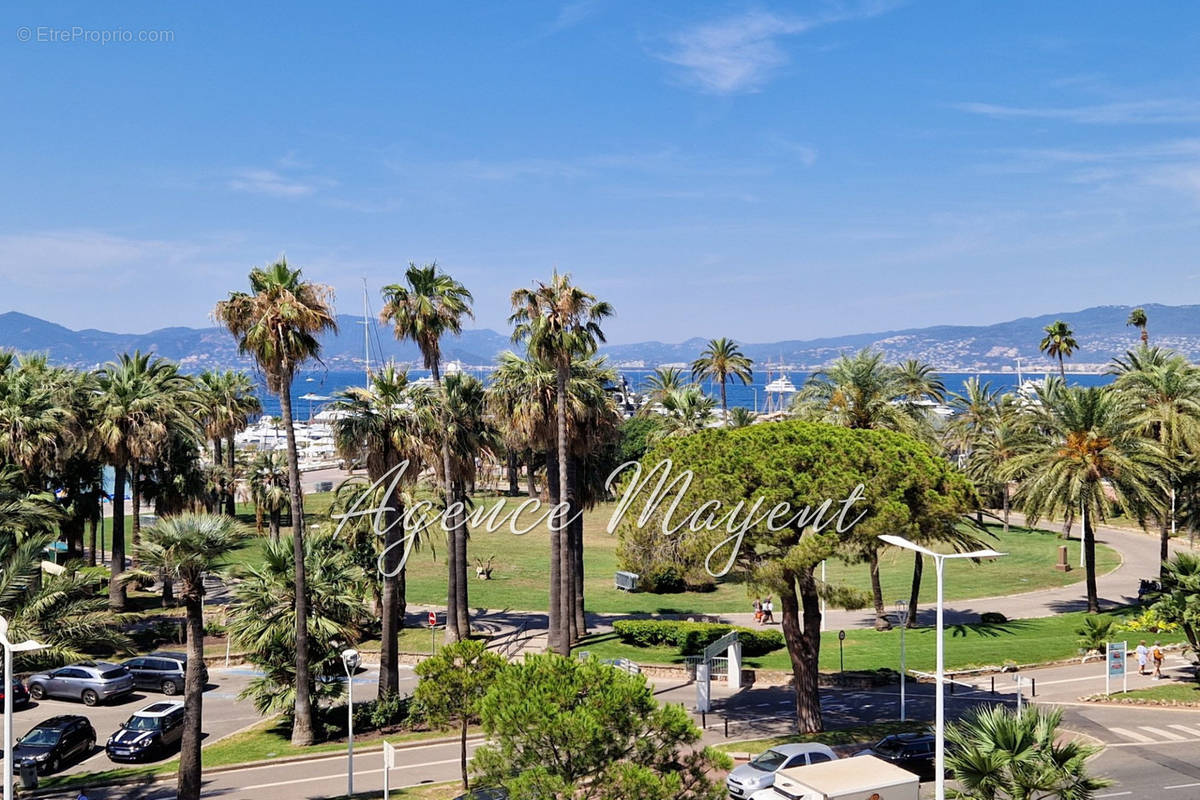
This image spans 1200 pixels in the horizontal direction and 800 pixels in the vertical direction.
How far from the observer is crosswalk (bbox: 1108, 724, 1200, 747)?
24906 millimetres

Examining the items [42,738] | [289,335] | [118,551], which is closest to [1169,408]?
[289,335]

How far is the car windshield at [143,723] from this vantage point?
27109mm

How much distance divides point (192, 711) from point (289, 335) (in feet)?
36.5

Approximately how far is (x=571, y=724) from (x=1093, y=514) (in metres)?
32.2

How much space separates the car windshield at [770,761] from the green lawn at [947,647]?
14102 millimetres

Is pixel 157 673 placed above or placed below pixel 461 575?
below

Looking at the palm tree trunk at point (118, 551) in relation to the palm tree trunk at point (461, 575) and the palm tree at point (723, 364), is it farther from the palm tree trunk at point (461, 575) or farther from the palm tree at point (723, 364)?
the palm tree at point (723, 364)

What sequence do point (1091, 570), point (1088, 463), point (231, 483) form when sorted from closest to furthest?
1. point (1088, 463)
2. point (1091, 570)
3. point (231, 483)

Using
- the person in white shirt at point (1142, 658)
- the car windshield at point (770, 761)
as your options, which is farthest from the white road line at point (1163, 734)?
the car windshield at point (770, 761)

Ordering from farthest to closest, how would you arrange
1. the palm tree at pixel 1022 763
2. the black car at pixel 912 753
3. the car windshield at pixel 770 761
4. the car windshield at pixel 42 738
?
the car windshield at pixel 42 738, the black car at pixel 912 753, the car windshield at pixel 770 761, the palm tree at pixel 1022 763

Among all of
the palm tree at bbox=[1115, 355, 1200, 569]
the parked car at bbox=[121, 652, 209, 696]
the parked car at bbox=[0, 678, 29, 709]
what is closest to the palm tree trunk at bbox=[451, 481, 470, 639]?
the parked car at bbox=[121, 652, 209, 696]

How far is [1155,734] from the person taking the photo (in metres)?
25.7

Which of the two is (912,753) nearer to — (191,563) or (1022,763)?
(1022,763)

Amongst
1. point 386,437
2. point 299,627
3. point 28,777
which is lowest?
point 28,777
